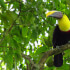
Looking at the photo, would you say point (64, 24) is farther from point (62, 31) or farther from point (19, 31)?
point (19, 31)

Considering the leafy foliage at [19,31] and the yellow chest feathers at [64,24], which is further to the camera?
the yellow chest feathers at [64,24]

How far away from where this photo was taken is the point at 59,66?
1.96 m

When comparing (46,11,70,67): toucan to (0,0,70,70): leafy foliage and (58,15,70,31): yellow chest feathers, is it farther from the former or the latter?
(0,0,70,70): leafy foliage

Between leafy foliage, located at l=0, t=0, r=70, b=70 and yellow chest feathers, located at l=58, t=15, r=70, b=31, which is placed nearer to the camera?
leafy foliage, located at l=0, t=0, r=70, b=70

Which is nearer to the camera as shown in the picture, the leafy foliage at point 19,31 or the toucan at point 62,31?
the leafy foliage at point 19,31

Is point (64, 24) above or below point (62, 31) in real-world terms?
above

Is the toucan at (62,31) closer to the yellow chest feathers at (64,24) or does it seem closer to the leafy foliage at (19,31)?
the yellow chest feathers at (64,24)

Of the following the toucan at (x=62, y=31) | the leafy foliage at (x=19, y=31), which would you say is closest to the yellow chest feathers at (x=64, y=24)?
the toucan at (x=62, y=31)

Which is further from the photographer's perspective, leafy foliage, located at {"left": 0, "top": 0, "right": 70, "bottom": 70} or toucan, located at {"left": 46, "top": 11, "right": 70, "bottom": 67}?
toucan, located at {"left": 46, "top": 11, "right": 70, "bottom": 67}

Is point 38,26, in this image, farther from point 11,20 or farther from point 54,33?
point 11,20

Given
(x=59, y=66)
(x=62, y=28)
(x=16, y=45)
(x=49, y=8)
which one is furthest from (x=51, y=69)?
(x=49, y=8)

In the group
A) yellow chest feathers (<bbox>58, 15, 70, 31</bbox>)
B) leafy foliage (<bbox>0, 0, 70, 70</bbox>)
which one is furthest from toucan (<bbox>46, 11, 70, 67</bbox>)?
leafy foliage (<bbox>0, 0, 70, 70</bbox>)

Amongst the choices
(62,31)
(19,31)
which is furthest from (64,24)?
(19,31)

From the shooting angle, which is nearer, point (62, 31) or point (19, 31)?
point (19, 31)
